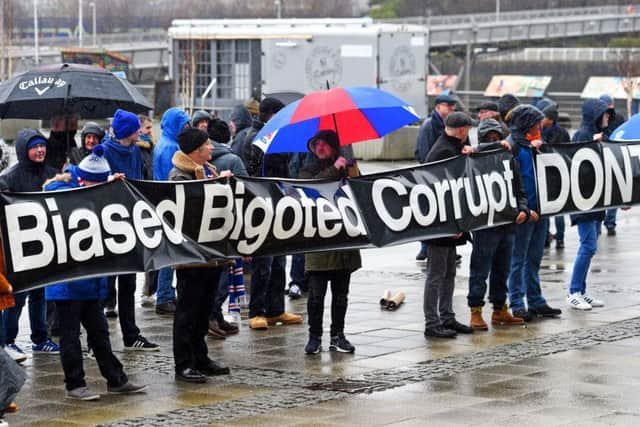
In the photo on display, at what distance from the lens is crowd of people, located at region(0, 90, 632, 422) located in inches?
352

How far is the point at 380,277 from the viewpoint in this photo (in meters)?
14.4

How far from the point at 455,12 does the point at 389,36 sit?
9283 cm

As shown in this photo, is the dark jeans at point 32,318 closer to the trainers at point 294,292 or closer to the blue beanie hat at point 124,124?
the blue beanie hat at point 124,124

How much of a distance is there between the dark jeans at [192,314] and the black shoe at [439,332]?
7.18 ft

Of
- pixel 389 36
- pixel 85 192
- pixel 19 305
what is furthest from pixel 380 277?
pixel 389 36

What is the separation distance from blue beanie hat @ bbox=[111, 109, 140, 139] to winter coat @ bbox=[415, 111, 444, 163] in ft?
17.0

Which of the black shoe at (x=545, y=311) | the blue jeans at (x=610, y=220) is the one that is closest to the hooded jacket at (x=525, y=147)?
the black shoe at (x=545, y=311)

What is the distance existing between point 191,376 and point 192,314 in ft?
1.39

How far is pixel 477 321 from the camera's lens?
437 inches

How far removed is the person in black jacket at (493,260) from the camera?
11062mm

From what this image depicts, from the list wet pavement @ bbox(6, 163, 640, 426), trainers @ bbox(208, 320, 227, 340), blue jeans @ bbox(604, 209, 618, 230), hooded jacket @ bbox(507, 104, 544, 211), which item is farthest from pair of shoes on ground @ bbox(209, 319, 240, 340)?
blue jeans @ bbox(604, 209, 618, 230)

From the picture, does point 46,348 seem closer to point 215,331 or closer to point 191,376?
point 215,331

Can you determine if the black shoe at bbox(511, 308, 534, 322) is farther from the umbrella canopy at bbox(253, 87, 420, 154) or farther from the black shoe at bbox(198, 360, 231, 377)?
the black shoe at bbox(198, 360, 231, 377)

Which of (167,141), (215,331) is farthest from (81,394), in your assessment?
(167,141)
